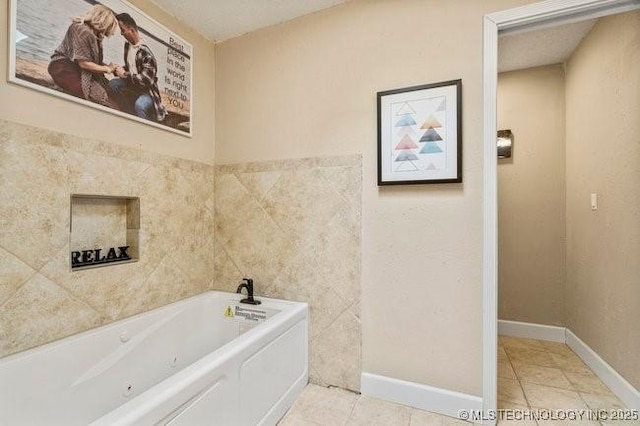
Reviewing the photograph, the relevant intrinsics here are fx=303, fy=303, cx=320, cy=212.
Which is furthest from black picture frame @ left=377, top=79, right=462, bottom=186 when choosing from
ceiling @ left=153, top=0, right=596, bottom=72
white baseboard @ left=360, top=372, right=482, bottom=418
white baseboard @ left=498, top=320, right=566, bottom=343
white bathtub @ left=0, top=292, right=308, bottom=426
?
white baseboard @ left=498, top=320, right=566, bottom=343

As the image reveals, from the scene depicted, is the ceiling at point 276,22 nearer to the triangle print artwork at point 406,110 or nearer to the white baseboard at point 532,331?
the triangle print artwork at point 406,110

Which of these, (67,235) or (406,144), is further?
(406,144)

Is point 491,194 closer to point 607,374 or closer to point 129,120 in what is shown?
point 607,374

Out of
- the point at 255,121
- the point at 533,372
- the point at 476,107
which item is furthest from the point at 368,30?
the point at 533,372

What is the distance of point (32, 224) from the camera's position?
1.35 meters

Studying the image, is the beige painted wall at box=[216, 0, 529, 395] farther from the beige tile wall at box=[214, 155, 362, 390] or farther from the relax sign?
the relax sign

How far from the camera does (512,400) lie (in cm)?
179

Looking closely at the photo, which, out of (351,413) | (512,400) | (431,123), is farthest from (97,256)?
(512,400)

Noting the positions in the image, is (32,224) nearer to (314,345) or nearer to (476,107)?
(314,345)

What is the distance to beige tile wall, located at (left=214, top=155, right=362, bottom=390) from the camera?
1.90 meters

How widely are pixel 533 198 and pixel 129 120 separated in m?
3.25

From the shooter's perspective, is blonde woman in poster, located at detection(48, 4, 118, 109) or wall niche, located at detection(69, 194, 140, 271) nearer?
blonde woman in poster, located at detection(48, 4, 118, 109)

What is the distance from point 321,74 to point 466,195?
1.20 meters

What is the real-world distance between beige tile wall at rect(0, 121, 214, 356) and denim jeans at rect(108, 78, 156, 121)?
0.79ft
